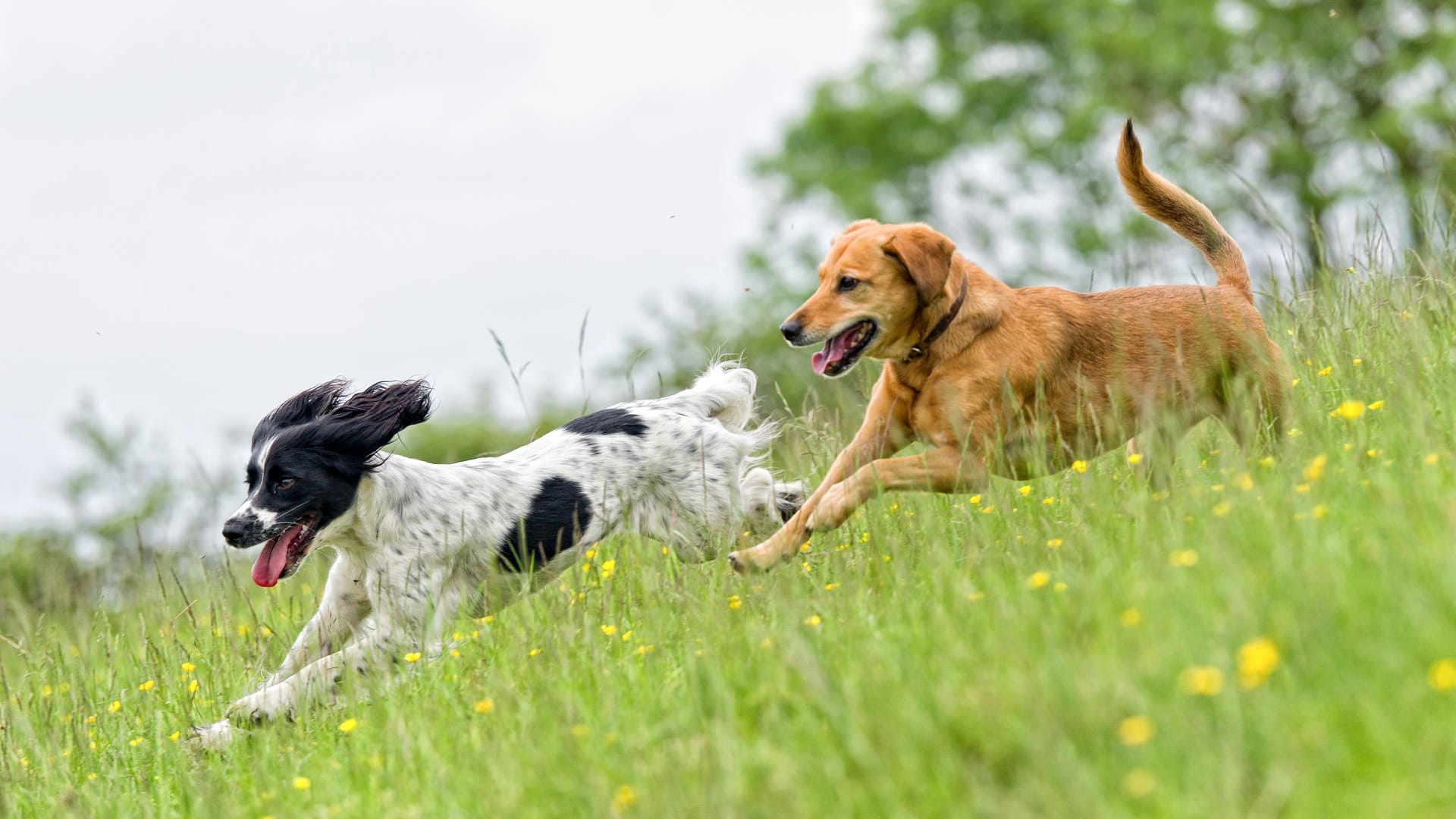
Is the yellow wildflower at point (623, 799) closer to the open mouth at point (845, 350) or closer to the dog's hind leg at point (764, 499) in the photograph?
the open mouth at point (845, 350)

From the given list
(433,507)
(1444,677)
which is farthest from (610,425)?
(1444,677)

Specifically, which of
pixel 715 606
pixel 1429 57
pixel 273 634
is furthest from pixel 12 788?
pixel 1429 57

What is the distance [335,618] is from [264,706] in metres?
0.74

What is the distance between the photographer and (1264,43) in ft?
84.9

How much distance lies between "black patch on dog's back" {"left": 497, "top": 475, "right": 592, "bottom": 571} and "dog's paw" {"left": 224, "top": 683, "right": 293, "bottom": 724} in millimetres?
1289

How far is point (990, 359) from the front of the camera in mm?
5539

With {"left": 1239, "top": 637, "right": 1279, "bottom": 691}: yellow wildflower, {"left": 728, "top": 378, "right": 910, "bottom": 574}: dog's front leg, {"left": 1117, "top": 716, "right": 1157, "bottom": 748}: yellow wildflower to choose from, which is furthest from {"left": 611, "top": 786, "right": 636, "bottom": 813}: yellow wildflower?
{"left": 728, "top": 378, "right": 910, "bottom": 574}: dog's front leg

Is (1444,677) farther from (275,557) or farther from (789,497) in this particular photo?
(789,497)

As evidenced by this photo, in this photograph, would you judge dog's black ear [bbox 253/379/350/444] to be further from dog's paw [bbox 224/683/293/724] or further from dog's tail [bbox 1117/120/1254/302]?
dog's tail [bbox 1117/120/1254/302]

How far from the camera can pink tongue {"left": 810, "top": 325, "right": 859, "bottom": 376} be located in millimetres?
5684

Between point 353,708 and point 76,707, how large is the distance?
1484mm

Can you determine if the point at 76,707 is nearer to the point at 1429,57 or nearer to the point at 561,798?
the point at 561,798

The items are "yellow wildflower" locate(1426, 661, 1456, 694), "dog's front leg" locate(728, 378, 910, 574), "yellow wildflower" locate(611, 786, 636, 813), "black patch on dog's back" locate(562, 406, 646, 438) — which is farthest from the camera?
"black patch on dog's back" locate(562, 406, 646, 438)

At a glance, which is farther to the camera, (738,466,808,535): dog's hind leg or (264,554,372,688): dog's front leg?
(738,466,808,535): dog's hind leg
